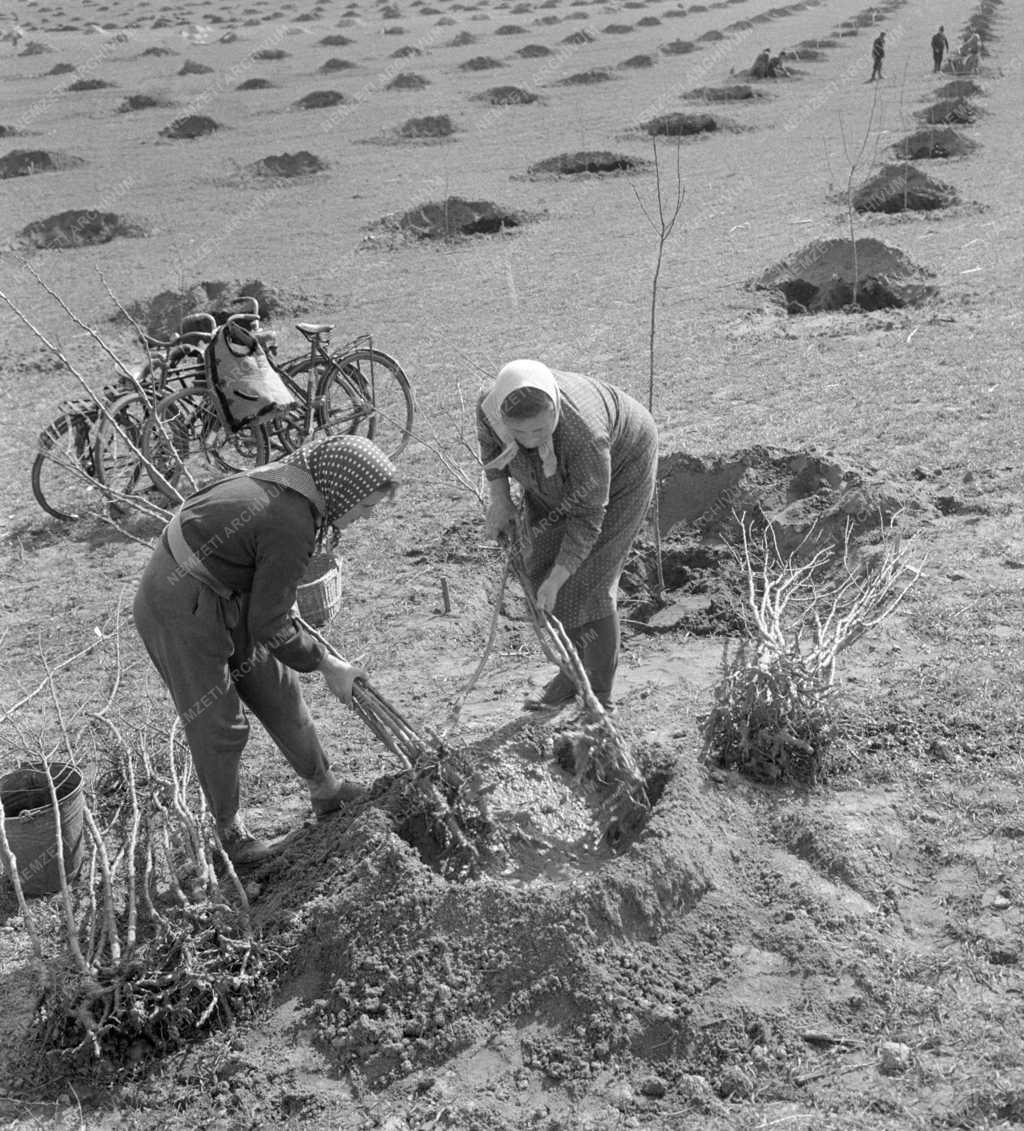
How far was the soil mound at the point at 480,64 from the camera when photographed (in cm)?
2778

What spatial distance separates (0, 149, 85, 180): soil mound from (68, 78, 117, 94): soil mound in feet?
30.7

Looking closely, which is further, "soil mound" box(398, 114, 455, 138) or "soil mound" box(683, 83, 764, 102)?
"soil mound" box(683, 83, 764, 102)

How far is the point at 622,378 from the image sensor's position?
26.2 feet

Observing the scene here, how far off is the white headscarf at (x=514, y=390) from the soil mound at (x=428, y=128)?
57.5 ft

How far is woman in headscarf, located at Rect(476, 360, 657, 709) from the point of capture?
3.37 meters

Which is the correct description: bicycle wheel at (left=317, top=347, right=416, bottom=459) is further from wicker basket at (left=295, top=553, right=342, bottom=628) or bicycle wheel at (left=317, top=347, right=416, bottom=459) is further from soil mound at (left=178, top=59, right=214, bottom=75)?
soil mound at (left=178, top=59, right=214, bottom=75)

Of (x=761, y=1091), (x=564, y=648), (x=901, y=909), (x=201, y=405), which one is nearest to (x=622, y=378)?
(x=201, y=405)

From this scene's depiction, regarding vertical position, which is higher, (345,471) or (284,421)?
(345,471)

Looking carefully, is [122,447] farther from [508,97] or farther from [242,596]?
[508,97]

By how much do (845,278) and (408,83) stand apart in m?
18.3

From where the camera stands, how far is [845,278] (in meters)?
9.62

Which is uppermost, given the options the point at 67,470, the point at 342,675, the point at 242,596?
the point at 242,596

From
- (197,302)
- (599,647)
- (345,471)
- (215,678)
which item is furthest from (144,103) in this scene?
(345,471)

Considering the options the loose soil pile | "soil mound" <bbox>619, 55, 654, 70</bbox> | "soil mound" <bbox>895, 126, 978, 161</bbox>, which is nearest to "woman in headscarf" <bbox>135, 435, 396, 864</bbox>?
the loose soil pile
